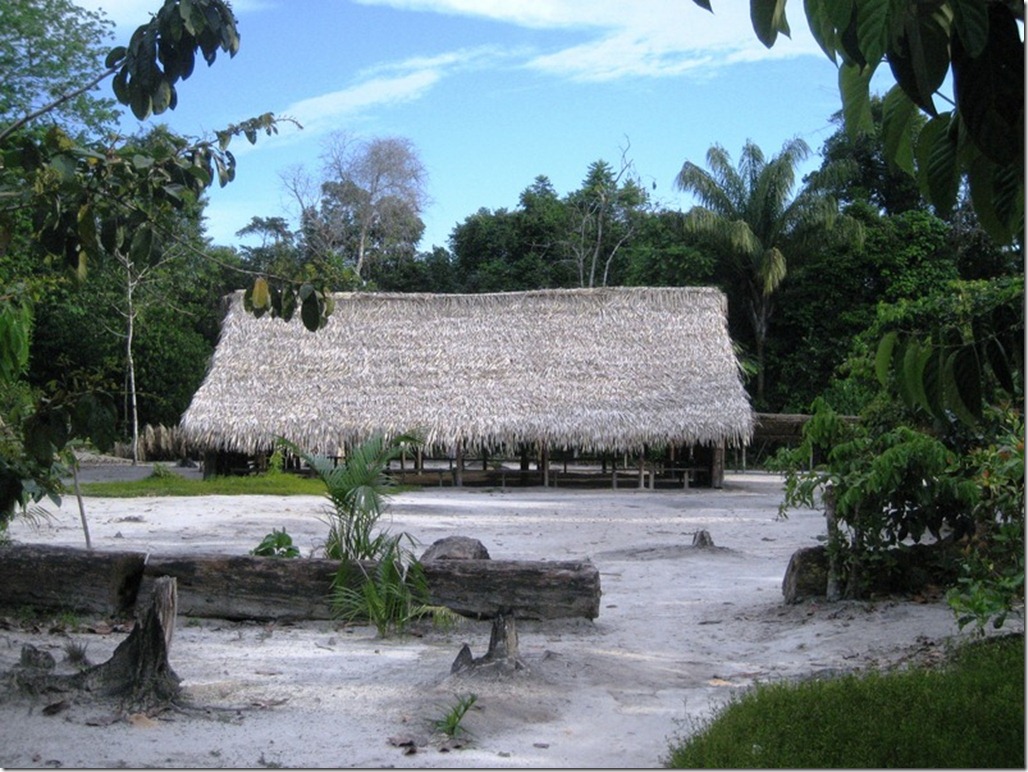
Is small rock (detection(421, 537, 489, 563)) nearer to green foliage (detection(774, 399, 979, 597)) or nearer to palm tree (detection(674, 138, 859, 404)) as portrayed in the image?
green foliage (detection(774, 399, 979, 597))

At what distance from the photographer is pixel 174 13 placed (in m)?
2.97

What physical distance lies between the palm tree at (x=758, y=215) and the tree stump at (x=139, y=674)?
20.1m

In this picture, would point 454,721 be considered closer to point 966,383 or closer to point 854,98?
point 966,383

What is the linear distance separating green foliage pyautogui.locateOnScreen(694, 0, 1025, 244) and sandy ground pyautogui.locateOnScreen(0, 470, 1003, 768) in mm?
2352

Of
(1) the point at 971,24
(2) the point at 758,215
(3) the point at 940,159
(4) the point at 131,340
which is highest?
(2) the point at 758,215

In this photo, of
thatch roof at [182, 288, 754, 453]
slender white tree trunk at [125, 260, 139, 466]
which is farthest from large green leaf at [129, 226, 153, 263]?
slender white tree trunk at [125, 260, 139, 466]

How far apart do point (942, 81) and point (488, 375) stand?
17.7 metres

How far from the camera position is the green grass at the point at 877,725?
2.96m

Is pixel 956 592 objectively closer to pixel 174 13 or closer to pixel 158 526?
pixel 174 13

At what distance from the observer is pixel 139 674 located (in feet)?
14.2

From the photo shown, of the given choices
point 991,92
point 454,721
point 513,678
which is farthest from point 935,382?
point 513,678

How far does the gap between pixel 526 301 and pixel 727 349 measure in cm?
405

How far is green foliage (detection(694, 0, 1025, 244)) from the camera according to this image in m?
1.56

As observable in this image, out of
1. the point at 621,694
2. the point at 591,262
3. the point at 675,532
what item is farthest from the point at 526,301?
the point at 621,694
